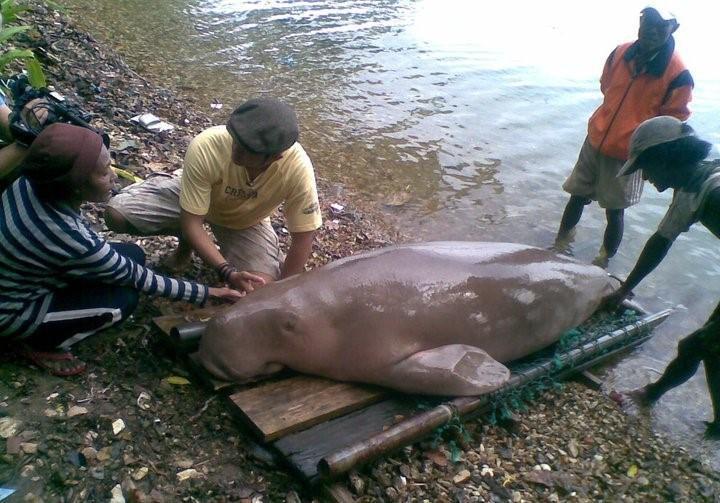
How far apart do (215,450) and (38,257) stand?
1.46 metres

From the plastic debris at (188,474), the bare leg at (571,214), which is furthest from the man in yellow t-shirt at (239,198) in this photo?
Result: the bare leg at (571,214)

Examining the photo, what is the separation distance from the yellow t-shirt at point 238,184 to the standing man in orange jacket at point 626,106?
3.55m

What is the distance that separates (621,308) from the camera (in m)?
5.70

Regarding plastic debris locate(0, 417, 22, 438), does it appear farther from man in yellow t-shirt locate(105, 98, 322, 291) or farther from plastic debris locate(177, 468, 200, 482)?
man in yellow t-shirt locate(105, 98, 322, 291)

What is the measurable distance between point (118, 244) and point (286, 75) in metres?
7.49

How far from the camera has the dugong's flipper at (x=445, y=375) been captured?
13.2 ft

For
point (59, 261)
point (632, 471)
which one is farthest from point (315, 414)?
point (632, 471)

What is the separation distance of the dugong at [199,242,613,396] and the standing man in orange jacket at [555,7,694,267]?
7.67 feet

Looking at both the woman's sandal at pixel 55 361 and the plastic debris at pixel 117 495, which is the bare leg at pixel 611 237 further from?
the plastic debris at pixel 117 495

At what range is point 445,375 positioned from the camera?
13.3 feet

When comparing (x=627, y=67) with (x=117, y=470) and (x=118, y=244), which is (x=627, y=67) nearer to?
(x=118, y=244)

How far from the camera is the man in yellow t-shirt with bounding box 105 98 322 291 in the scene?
4059 mm

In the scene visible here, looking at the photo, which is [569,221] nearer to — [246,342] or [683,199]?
[683,199]

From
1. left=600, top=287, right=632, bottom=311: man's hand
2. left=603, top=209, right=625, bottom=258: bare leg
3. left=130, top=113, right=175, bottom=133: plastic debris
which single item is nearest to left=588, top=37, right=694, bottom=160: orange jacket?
left=603, top=209, right=625, bottom=258: bare leg
